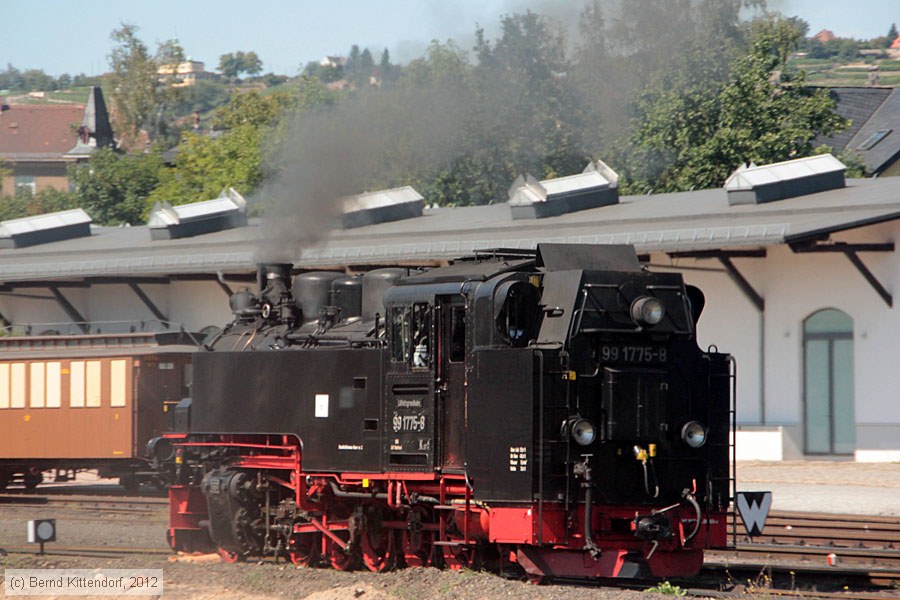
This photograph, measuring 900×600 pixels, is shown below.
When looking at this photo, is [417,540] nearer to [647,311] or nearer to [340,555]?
[340,555]

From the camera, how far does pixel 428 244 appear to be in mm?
30078

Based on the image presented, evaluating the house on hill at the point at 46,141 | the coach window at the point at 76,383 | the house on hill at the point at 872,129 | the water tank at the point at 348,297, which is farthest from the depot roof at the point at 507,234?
the house on hill at the point at 46,141

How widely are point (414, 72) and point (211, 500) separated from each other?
7833 mm

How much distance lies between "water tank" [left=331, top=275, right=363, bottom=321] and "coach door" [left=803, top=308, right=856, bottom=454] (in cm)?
1529

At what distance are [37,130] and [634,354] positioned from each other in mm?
126180

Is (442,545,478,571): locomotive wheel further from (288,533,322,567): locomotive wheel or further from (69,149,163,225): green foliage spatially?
(69,149,163,225): green foliage

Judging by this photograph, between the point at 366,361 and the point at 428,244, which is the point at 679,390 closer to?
the point at 366,361

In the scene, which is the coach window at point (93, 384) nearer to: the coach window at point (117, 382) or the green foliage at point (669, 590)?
the coach window at point (117, 382)

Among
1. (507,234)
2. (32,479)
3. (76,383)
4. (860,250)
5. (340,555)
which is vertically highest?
(507,234)

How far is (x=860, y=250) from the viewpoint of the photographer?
2598 centimetres

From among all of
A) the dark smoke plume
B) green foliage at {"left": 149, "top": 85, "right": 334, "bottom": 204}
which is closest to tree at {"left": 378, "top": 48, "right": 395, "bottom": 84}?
the dark smoke plume

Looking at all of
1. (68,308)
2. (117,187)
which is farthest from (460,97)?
(117,187)

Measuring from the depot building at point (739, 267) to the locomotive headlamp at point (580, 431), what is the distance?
8607 millimetres

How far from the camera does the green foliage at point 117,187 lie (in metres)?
72.2
